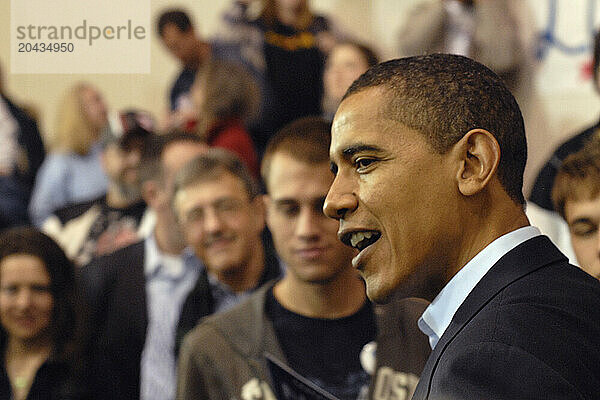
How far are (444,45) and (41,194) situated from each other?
1.64 meters

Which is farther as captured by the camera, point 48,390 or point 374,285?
point 48,390

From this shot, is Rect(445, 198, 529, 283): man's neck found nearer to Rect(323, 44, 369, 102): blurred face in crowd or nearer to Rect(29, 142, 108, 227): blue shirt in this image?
Rect(323, 44, 369, 102): blurred face in crowd

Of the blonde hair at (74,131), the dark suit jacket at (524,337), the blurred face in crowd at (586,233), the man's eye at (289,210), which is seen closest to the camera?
the dark suit jacket at (524,337)

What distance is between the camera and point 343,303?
2094mm

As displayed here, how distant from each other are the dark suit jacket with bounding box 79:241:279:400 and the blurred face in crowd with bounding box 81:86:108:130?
2.24 ft

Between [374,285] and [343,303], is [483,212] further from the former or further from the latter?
[343,303]

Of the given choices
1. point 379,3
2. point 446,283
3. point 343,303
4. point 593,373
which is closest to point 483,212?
point 446,283

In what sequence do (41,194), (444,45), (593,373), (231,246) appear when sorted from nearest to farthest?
(593,373), (231,246), (444,45), (41,194)

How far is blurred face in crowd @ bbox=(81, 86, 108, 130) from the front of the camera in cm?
339

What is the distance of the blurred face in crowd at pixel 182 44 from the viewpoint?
11.1 feet

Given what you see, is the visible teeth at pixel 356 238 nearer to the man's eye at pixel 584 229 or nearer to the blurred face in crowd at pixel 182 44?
the man's eye at pixel 584 229

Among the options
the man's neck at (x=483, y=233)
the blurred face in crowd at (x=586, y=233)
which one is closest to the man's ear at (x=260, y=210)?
the blurred face in crowd at (x=586, y=233)

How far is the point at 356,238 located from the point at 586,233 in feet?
2.90

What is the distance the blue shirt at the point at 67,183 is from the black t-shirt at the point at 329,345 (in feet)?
5.25
